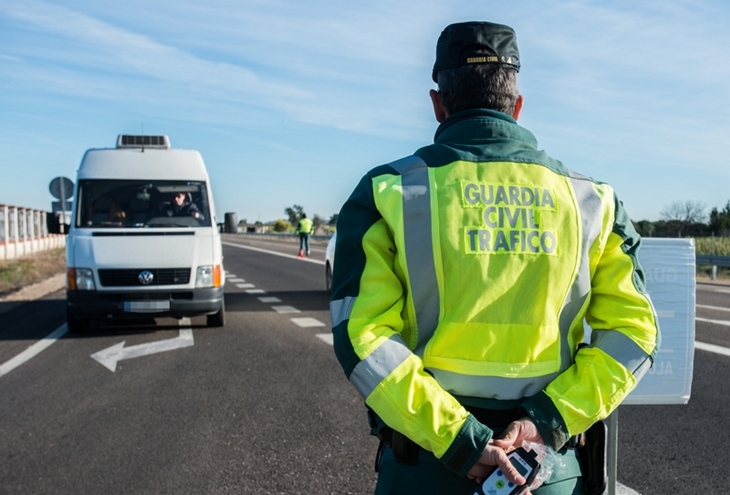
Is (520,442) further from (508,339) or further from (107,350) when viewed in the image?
(107,350)

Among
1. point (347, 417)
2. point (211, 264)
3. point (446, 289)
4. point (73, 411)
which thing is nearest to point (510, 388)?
point (446, 289)

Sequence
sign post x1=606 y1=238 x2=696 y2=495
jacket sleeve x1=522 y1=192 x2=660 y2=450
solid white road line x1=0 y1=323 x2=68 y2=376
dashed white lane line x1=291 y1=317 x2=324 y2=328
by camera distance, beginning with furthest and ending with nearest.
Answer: dashed white lane line x1=291 y1=317 x2=324 y2=328 → solid white road line x1=0 y1=323 x2=68 y2=376 → sign post x1=606 y1=238 x2=696 y2=495 → jacket sleeve x1=522 y1=192 x2=660 y2=450

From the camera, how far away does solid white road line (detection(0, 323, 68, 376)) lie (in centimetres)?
836

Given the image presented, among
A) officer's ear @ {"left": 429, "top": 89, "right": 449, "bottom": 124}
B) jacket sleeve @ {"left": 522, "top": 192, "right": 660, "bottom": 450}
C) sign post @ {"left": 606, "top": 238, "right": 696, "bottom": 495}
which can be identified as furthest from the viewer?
sign post @ {"left": 606, "top": 238, "right": 696, "bottom": 495}

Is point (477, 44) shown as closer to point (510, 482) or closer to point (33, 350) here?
point (510, 482)

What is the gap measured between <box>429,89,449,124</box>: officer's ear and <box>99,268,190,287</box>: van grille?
8.78m

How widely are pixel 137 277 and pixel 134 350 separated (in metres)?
1.36

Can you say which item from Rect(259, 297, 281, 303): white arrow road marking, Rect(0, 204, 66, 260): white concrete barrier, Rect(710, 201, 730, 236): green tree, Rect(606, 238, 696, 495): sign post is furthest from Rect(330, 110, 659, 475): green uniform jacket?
Rect(710, 201, 730, 236): green tree

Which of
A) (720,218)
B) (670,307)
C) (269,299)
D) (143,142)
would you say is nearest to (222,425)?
(670,307)

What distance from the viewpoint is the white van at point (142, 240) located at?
33.9ft

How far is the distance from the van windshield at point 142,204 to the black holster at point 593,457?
9576 millimetres

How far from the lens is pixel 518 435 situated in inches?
74.6

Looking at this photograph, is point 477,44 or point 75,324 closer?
point 477,44

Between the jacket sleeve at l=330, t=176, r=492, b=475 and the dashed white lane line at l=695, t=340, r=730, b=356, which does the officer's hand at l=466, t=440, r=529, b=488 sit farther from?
the dashed white lane line at l=695, t=340, r=730, b=356
